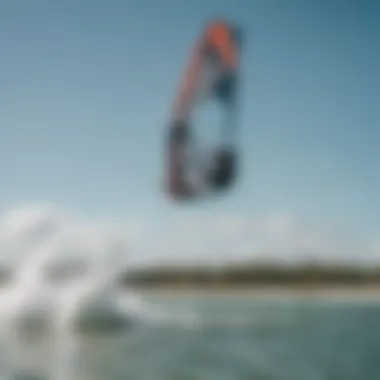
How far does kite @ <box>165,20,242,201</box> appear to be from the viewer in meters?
2.40

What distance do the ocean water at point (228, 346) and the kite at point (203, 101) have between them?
425mm

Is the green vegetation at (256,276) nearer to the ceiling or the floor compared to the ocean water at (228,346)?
nearer to the ceiling

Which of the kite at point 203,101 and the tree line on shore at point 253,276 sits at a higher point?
the kite at point 203,101

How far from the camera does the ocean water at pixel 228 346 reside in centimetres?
265

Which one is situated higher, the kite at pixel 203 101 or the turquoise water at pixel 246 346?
the kite at pixel 203 101

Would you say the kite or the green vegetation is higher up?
the kite

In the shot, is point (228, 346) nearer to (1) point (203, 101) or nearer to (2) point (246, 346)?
(2) point (246, 346)

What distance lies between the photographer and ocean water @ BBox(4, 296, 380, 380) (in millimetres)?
2646

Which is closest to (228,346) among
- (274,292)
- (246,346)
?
(246,346)

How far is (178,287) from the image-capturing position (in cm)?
252

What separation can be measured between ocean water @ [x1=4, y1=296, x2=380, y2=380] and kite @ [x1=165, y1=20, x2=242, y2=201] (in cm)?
43

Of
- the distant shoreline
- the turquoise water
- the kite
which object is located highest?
the kite

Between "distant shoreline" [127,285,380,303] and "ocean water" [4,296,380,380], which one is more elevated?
"distant shoreline" [127,285,380,303]

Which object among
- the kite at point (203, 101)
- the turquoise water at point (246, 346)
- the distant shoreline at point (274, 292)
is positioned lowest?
the turquoise water at point (246, 346)
